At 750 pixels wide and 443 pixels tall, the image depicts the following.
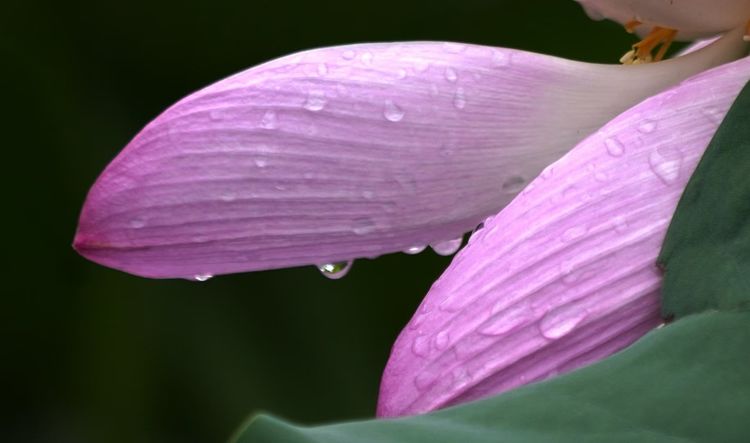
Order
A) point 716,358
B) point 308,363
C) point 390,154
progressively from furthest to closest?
point 308,363 < point 390,154 < point 716,358

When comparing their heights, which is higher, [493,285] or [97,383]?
[493,285]

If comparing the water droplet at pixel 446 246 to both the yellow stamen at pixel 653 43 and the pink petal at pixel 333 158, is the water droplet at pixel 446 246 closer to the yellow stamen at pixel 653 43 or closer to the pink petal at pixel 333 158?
the pink petal at pixel 333 158

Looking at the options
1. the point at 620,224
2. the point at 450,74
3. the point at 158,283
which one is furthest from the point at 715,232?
the point at 158,283

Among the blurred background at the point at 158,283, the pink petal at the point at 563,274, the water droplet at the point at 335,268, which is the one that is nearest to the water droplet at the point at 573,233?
the pink petal at the point at 563,274

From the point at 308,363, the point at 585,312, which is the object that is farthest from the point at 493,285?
the point at 308,363

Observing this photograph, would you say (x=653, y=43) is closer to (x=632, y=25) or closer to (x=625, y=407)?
(x=632, y=25)

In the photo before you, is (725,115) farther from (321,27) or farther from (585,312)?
(321,27)

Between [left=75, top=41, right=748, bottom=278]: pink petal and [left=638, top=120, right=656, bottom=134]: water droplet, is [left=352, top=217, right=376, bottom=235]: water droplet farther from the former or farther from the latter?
[left=638, top=120, right=656, bottom=134]: water droplet
